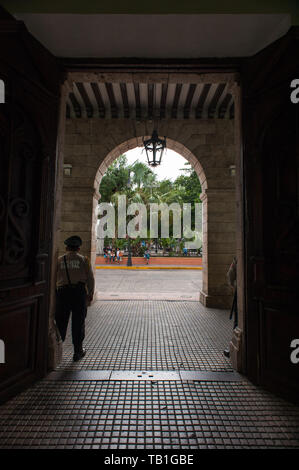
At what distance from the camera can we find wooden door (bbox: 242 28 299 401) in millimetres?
2469

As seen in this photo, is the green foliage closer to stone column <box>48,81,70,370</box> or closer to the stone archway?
the stone archway

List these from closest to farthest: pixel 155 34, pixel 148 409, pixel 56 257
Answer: pixel 148 409 < pixel 155 34 < pixel 56 257

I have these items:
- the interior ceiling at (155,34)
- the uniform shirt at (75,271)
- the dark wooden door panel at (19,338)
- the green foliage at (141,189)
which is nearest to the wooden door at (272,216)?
the interior ceiling at (155,34)

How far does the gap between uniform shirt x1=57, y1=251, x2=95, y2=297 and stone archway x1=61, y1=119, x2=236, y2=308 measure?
10.2ft

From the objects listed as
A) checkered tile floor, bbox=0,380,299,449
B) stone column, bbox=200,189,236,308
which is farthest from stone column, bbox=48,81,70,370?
stone column, bbox=200,189,236,308

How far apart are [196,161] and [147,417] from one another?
6.19 metres

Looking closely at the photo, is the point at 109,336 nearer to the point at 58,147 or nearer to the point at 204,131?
the point at 58,147

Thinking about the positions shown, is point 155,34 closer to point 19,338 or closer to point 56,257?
Result: point 56,257

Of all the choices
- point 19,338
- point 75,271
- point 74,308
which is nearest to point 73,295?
point 74,308

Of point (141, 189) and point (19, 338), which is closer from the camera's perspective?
point (19, 338)

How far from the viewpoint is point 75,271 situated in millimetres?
3166

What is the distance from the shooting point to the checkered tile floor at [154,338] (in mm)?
3098

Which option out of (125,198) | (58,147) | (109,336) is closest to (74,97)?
(58,147)

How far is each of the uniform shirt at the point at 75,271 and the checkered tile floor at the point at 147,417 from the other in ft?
4.06
